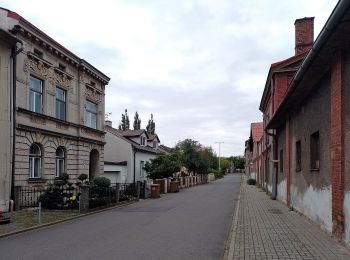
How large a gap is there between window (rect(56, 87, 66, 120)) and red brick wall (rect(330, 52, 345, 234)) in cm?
1775

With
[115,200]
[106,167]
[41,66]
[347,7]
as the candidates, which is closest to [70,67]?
[41,66]

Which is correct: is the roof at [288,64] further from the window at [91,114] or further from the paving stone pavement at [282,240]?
the paving stone pavement at [282,240]

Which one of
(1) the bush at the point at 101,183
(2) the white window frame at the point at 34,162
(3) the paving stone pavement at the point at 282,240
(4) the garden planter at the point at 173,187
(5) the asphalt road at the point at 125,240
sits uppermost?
(2) the white window frame at the point at 34,162

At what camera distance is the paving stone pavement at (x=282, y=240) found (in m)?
8.80

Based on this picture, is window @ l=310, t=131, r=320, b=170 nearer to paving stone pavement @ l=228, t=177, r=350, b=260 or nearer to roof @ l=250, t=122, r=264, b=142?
paving stone pavement @ l=228, t=177, r=350, b=260

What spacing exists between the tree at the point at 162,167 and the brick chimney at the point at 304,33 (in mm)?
16737

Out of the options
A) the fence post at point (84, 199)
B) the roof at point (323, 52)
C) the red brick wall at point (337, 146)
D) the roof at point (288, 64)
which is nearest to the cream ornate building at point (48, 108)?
the fence post at point (84, 199)

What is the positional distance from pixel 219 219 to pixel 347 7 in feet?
35.4

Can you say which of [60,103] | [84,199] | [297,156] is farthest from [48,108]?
[297,156]

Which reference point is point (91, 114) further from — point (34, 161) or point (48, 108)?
point (34, 161)

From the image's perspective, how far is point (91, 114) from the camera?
101ft

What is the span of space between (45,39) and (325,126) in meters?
15.9

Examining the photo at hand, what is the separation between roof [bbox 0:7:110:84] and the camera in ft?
67.4

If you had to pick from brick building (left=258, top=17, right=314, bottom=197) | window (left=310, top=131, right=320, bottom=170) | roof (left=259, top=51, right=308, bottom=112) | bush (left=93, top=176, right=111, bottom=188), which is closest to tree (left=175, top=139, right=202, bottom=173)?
brick building (left=258, top=17, right=314, bottom=197)
